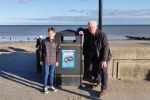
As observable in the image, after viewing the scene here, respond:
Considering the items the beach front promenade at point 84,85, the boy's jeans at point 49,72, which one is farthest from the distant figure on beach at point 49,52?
the beach front promenade at point 84,85

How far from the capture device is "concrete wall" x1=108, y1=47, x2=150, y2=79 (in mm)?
7121

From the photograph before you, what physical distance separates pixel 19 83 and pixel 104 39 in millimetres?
2825

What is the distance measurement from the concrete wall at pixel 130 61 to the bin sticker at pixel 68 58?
1.42m

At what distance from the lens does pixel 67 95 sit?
579 centimetres

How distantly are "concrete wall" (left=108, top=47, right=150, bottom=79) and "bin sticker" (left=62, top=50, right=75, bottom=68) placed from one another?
4.64ft

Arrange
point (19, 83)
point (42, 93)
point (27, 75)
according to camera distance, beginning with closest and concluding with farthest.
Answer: point (42, 93)
point (19, 83)
point (27, 75)

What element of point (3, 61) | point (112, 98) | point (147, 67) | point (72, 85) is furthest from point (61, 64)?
point (3, 61)

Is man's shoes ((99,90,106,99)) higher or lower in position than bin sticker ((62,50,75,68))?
lower

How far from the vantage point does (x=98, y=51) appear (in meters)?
5.84

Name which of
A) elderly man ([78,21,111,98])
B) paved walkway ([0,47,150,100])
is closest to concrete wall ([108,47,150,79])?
paved walkway ([0,47,150,100])

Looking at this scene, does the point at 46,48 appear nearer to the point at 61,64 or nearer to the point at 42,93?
the point at 61,64

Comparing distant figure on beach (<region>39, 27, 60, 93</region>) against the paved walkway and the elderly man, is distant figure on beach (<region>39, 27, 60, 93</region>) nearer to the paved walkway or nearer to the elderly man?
the paved walkway

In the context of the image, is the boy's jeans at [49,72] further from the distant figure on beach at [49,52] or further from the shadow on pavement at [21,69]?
the shadow on pavement at [21,69]

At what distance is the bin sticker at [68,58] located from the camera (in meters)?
6.25
